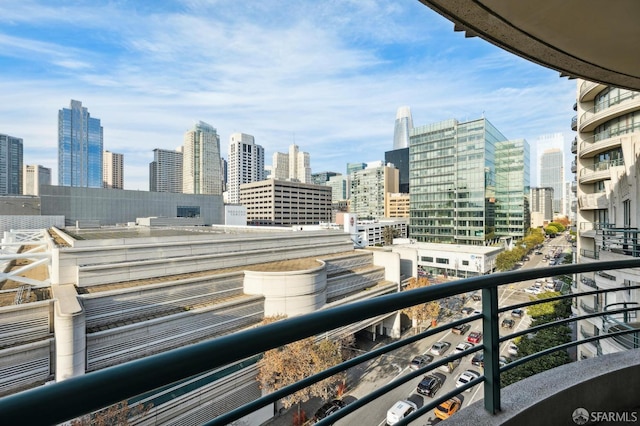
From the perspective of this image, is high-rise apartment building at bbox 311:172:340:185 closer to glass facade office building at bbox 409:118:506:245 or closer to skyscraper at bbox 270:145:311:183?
skyscraper at bbox 270:145:311:183

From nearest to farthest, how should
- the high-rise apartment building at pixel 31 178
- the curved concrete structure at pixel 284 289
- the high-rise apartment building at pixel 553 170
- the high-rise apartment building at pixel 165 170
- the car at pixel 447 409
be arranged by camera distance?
the car at pixel 447 409, the curved concrete structure at pixel 284 289, the high-rise apartment building at pixel 31 178, the high-rise apartment building at pixel 165 170, the high-rise apartment building at pixel 553 170

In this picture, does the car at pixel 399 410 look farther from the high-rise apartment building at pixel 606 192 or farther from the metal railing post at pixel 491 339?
the metal railing post at pixel 491 339

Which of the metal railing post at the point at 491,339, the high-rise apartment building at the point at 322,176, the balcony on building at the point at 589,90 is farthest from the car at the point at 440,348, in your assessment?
the high-rise apartment building at the point at 322,176

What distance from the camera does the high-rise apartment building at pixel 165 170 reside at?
423ft

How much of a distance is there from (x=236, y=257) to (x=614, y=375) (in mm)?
18308

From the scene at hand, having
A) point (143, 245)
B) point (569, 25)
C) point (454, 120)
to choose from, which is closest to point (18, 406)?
point (569, 25)

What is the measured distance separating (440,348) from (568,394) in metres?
17.5

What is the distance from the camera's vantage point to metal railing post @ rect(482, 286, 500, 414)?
1.70 metres

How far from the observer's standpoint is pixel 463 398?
42.5ft

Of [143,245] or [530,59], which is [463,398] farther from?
[143,245]

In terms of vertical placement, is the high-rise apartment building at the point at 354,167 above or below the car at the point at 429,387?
above

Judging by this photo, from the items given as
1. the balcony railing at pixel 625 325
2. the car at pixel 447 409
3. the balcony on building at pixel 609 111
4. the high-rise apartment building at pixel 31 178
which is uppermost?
the high-rise apartment building at pixel 31 178

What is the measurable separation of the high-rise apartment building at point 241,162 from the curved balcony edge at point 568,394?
12363 cm

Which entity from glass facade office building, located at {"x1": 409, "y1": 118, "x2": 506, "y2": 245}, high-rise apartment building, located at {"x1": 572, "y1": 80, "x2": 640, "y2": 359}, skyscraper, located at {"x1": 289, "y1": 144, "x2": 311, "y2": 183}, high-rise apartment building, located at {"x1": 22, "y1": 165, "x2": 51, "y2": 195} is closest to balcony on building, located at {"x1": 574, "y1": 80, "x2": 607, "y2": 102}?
high-rise apartment building, located at {"x1": 572, "y1": 80, "x2": 640, "y2": 359}
